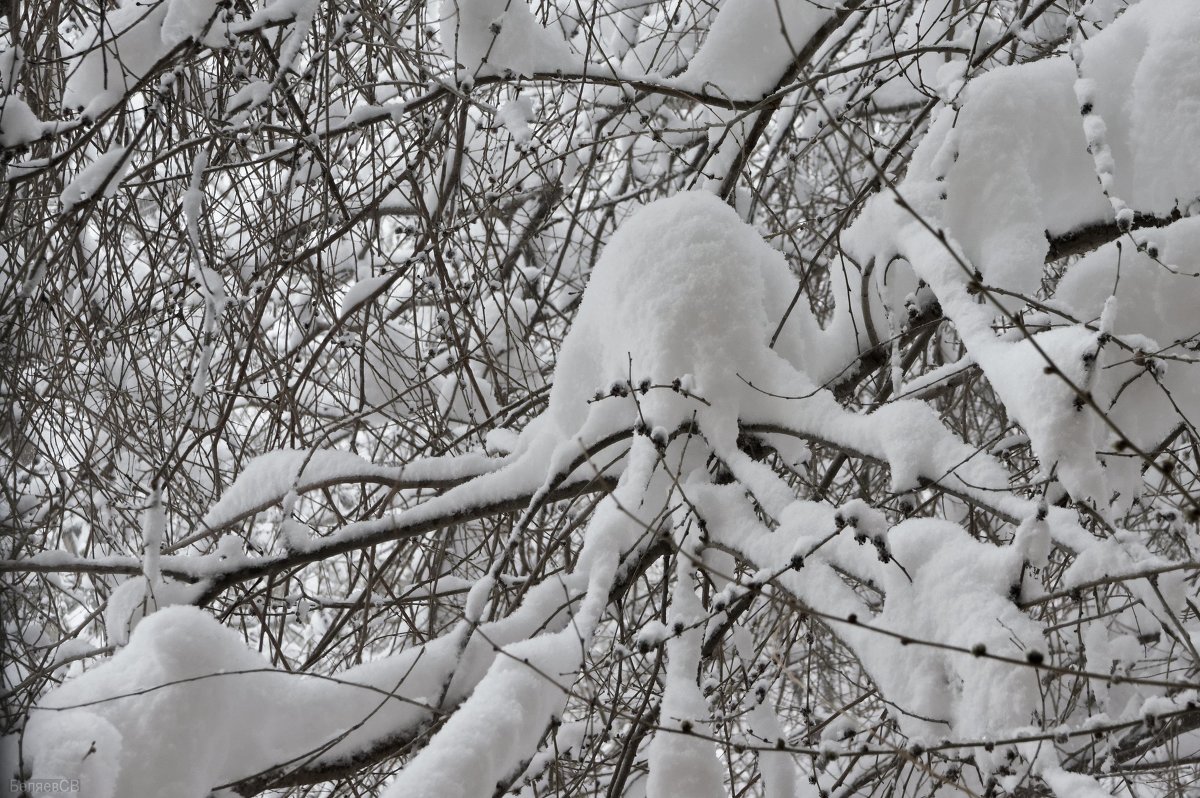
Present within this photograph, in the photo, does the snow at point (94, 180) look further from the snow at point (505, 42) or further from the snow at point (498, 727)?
the snow at point (498, 727)

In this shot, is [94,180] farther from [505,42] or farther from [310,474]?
[505,42]

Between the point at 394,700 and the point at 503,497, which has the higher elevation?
the point at 503,497

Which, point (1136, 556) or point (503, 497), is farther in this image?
point (503, 497)

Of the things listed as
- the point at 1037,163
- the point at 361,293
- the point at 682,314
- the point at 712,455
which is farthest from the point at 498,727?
the point at 361,293

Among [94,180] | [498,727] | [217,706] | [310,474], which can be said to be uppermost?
[94,180]

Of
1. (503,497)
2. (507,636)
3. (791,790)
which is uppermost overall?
(503,497)

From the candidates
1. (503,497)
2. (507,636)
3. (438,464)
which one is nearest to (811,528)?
(507,636)

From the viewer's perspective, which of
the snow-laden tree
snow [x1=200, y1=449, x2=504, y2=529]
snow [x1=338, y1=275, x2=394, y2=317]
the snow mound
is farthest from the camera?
snow [x1=338, y1=275, x2=394, y2=317]

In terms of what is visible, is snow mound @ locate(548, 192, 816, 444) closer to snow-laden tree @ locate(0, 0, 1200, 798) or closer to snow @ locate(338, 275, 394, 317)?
snow-laden tree @ locate(0, 0, 1200, 798)

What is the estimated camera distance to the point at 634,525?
1615 mm

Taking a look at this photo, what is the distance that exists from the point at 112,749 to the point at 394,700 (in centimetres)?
44

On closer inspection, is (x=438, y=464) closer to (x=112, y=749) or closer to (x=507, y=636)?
(x=507, y=636)

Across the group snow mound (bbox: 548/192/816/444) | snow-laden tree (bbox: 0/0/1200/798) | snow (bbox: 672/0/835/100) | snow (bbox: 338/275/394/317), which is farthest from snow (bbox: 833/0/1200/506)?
snow (bbox: 338/275/394/317)

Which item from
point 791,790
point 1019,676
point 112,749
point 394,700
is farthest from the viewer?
point 394,700
